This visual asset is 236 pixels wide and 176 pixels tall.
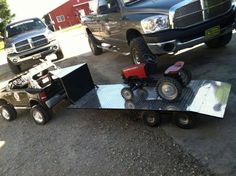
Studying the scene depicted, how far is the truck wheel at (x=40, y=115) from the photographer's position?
245 inches

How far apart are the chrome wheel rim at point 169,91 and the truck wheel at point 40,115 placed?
256 centimetres

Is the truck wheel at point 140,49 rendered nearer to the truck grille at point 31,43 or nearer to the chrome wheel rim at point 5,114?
the chrome wheel rim at point 5,114

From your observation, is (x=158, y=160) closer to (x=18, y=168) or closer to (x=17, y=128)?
(x=18, y=168)

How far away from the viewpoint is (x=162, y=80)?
4.70m

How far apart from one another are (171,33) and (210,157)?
3181 millimetres

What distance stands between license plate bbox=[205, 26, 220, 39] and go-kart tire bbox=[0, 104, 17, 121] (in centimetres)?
439

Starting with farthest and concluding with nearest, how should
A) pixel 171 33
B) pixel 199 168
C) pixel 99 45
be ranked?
pixel 99 45
pixel 171 33
pixel 199 168

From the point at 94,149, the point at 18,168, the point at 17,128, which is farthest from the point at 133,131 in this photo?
the point at 17,128

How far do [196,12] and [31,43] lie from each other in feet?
22.9

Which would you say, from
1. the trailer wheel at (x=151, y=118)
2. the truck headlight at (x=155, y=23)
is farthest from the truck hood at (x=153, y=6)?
the trailer wheel at (x=151, y=118)

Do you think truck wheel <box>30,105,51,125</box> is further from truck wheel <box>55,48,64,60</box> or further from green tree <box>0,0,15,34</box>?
green tree <box>0,0,15,34</box>

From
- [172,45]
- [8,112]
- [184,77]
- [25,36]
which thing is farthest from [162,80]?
[25,36]

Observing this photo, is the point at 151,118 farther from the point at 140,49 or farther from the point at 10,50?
the point at 10,50

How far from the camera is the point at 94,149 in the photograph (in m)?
4.87
